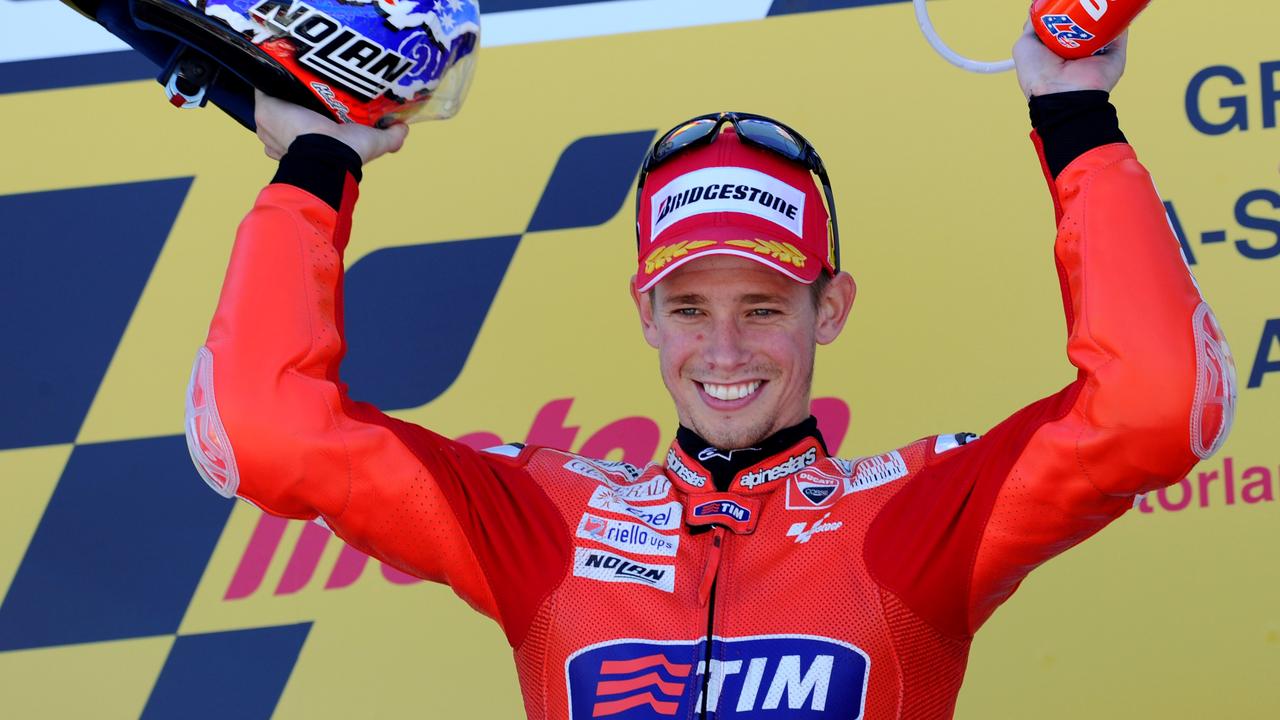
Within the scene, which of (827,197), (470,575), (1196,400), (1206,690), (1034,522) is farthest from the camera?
(1206,690)

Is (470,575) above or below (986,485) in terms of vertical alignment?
below

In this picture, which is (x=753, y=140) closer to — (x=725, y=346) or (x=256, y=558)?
(x=725, y=346)

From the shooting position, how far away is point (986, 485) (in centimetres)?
158

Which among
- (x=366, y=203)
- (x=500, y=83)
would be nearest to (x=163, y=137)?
(x=366, y=203)

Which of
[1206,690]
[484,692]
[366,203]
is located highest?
[366,203]

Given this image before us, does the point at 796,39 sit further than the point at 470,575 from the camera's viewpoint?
Yes

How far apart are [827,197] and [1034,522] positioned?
19.4 inches

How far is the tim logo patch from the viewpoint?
1.60 m

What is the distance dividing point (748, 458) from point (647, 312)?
23 centimetres

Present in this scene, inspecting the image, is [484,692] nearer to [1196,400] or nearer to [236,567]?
[236,567]

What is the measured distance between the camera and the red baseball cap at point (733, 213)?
1.73 m

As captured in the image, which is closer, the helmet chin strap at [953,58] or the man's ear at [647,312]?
the helmet chin strap at [953,58]

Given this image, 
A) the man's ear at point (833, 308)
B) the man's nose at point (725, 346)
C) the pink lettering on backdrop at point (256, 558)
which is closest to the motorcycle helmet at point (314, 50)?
the man's nose at point (725, 346)

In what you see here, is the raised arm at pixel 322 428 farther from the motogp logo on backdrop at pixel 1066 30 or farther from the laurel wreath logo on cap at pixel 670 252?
the motogp logo on backdrop at pixel 1066 30
